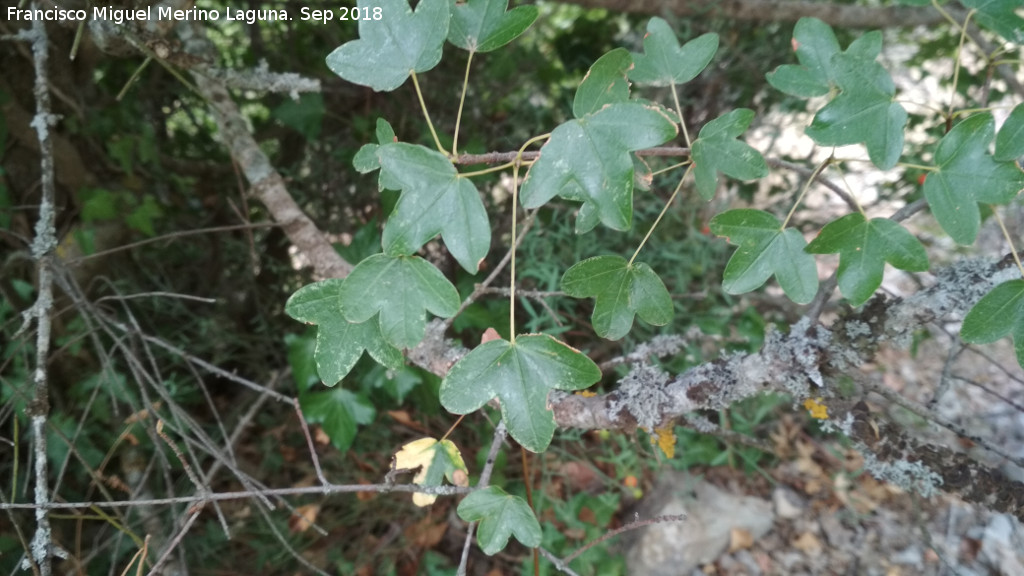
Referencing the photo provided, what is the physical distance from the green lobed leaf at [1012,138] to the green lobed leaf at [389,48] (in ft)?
1.89

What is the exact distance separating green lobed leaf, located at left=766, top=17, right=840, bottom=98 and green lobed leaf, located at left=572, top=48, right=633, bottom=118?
0.26 metres

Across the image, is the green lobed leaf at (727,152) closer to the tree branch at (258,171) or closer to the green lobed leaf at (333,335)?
the green lobed leaf at (333,335)

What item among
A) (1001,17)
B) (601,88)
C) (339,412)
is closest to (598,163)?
(601,88)

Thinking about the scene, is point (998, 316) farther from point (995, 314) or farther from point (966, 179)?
point (966, 179)

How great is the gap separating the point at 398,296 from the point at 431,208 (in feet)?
0.36

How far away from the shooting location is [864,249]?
64 centimetres

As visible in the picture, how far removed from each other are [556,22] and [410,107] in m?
0.61

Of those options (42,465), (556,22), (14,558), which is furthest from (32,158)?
(556,22)

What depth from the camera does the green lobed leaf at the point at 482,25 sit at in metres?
0.65

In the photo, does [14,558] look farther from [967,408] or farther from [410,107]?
[967,408]

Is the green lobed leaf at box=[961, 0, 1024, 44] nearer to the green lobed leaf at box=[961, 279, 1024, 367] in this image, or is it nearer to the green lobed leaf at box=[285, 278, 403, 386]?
the green lobed leaf at box=[961, 279, 1024, 367]

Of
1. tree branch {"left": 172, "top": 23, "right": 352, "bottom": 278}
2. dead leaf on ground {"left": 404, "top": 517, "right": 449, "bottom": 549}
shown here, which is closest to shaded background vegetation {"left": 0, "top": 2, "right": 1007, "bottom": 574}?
dead leaf on ground {"left": 404, "top": 517, "right": 449, "bottom": 549}

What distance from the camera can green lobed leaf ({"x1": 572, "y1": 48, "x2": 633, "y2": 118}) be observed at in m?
0.58

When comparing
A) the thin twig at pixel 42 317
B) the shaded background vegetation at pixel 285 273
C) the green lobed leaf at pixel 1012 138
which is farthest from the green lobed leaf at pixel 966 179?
the thin twig at pixel 42 317
